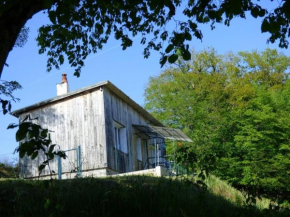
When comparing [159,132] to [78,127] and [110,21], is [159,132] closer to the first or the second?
[78,127]

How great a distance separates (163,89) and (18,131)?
148 feet

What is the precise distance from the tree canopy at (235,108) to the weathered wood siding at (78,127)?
1733 cm

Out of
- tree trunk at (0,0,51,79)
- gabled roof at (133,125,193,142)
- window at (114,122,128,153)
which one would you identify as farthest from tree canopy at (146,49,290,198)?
tree trunk at (0,0,51,79)

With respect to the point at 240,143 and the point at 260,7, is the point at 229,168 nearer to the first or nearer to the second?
the point at 240,143

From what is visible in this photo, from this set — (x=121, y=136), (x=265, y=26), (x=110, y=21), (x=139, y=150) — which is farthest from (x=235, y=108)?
(x=265, y=26)

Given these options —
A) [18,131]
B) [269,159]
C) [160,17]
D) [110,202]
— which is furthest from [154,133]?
[18,131]

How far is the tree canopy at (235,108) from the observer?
138 ft

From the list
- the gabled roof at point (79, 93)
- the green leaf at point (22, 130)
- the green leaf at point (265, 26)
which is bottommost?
the green leaf at point (22, 130)

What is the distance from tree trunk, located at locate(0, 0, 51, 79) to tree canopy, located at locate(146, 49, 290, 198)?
35427 millimetres

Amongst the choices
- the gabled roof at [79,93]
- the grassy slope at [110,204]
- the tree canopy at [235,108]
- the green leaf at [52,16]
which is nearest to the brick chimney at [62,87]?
the gabled roof at [79,93]

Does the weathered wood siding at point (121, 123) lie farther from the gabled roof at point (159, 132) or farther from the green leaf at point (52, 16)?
the green leaf at point (52, 16)

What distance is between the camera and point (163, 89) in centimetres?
4922

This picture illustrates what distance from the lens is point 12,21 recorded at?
569 centimetres

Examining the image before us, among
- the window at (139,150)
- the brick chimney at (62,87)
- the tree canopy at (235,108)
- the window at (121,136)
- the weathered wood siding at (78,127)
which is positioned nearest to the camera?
the weathered wood siding at (78,127)
